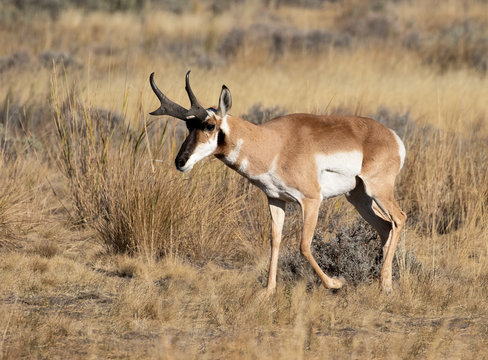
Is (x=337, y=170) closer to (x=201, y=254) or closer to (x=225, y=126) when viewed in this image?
(x=225, y=126)

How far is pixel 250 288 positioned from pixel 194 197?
153 cm

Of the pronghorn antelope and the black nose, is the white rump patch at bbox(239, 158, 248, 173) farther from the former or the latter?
the black nose

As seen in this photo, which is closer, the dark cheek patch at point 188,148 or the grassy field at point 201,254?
the grassy field at point 201,254

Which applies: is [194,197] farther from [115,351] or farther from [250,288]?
[115,351]

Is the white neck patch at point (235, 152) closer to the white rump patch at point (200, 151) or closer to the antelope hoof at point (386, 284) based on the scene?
the white rump patch at point (200, 151)

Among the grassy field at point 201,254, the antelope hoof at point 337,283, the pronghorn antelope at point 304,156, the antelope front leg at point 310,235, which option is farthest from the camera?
the antelope hoof at point 337,283

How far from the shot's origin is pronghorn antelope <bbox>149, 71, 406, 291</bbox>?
21.1 feet

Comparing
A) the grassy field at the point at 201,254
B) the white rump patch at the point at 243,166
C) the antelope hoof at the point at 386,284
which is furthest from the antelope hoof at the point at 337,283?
the white rump patch at the point at 243,166

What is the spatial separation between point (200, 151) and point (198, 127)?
0.62 ft

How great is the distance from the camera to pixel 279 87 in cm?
1677

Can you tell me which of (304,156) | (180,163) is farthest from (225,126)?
(304,156)

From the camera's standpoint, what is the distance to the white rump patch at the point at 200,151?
247 inches

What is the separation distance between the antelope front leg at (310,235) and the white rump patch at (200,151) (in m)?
0.93

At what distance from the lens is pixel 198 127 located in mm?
6367
